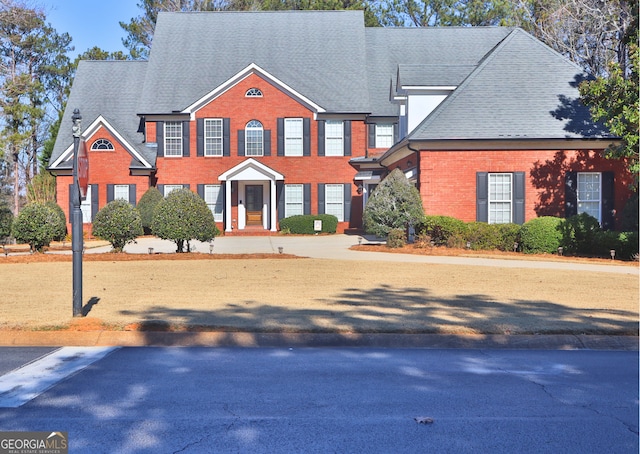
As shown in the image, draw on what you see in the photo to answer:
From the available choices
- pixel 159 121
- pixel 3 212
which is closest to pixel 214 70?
pixel 159 121

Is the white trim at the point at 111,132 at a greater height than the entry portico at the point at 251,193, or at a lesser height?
greater

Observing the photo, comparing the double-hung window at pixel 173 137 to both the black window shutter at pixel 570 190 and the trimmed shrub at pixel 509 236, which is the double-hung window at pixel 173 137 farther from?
the black window shutter at pixel 570 190

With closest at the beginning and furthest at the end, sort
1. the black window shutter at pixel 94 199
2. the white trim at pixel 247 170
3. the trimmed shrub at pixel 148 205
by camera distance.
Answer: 1. the trimmed shrub at pixel 148 205
2. the white trim at pixel 247 170
3. the black window shutter at pixel 94 199

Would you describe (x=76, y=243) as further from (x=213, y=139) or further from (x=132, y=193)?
(x=213, y=139)

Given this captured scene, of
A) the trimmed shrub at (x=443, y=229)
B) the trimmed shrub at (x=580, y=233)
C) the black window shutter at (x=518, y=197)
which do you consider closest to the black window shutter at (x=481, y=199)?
the black window shutter at (x=518, y=197)

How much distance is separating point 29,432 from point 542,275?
14.1 m

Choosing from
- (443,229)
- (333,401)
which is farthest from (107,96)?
(333,401)

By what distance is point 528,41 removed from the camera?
30141mm

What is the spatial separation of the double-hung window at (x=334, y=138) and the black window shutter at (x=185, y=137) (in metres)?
7.26

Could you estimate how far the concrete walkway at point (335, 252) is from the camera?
19.8m

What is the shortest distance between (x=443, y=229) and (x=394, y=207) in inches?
74.0

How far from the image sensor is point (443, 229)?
A: 81.0 feet

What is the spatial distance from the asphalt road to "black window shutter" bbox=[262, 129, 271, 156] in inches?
1138

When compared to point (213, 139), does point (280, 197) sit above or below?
below
